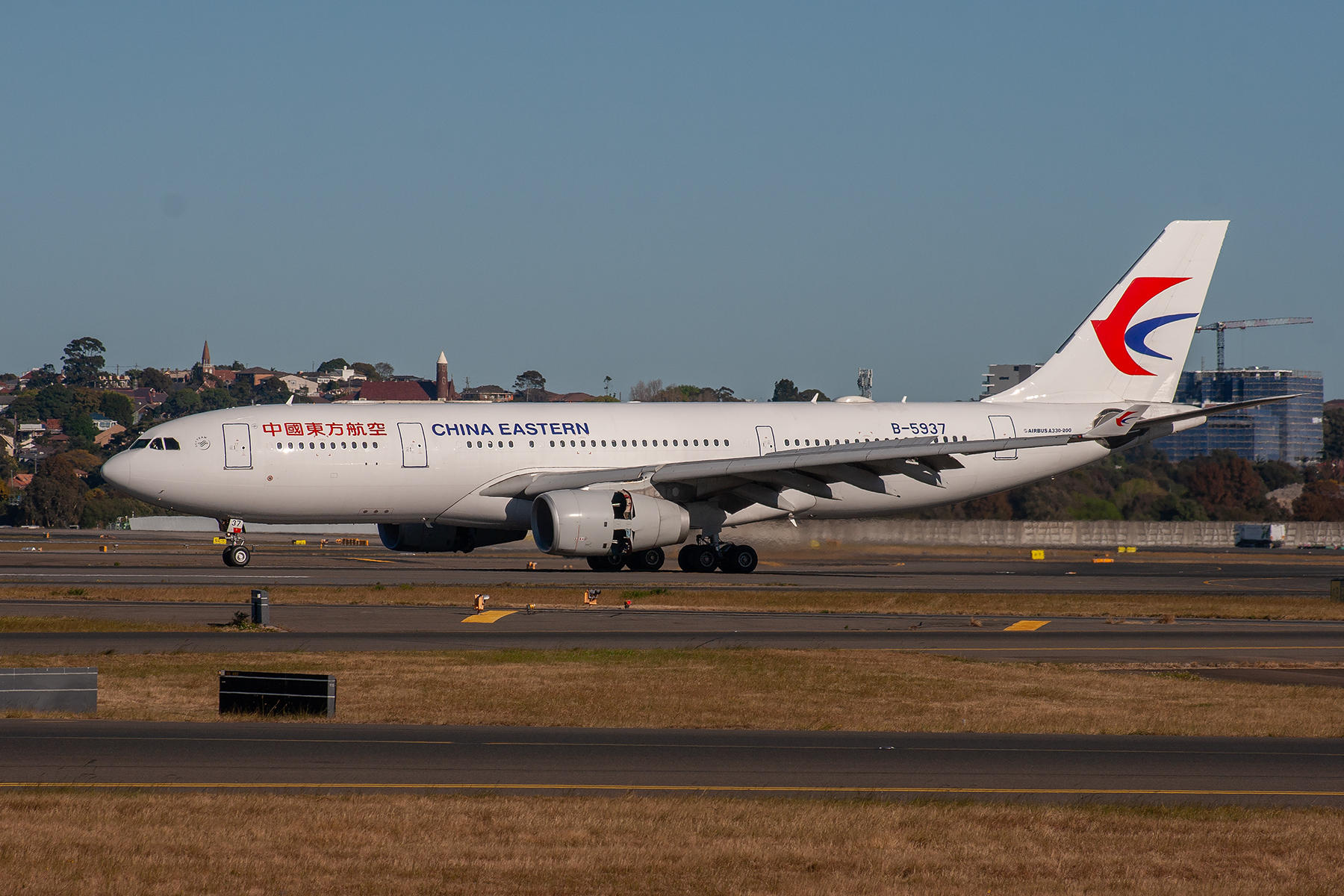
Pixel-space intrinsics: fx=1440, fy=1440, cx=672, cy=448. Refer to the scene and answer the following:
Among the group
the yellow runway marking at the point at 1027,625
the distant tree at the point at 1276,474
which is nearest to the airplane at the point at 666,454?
the yellow runway marking at the point at 1027,625

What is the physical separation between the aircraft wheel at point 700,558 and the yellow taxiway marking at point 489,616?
12104 millimetres

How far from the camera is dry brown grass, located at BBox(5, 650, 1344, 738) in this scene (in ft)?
49.5

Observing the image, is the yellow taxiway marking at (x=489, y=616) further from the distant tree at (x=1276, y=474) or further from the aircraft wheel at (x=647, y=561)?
the distant tree at (x=1276, y=474)

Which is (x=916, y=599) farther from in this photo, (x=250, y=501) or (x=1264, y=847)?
(x=1264, y=847)

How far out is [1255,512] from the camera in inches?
3150

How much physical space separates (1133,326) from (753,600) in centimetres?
1944

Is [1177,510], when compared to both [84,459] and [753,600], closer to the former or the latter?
[753,600]

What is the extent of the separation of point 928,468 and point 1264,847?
2869 cm

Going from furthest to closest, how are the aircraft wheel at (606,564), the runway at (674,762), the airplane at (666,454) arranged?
the aircraft wheel at (606,564) < the airplane at (666,454) < the runway at (674,762)

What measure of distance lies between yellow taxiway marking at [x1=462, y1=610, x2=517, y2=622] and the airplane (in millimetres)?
7740

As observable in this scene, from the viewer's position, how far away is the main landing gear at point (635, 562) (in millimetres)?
37500

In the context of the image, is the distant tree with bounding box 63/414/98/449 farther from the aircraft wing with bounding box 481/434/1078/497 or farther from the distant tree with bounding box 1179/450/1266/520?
the aircraft wing with bounding box 481/434/1078/497

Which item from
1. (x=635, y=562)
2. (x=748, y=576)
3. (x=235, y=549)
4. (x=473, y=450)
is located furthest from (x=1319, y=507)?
(x=235, y=549)

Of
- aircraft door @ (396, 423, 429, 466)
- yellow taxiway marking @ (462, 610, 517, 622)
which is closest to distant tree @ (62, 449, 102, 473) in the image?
aircraft door @ (396, 423, 429, 466)
